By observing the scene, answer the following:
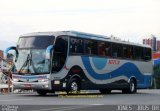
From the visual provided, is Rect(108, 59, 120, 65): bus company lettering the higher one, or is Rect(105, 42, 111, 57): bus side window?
Rect(105, 42, 111, 57): bus side window

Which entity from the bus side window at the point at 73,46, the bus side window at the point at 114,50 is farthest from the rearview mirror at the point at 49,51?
the bus side window at the point at 114,50

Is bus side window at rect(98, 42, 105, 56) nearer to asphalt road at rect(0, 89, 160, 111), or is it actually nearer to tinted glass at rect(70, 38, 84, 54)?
tinted glass at rect(70, 38, 84, 54)

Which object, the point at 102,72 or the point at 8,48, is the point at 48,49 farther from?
the point at 102,72

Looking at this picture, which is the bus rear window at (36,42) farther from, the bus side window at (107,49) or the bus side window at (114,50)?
the bus side window at (114,50)

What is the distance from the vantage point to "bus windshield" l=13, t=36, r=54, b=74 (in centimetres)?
2612

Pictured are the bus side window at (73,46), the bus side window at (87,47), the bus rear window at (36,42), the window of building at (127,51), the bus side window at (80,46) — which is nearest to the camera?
the bus rear window at (36,42)

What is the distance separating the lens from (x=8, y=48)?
2734 centimetres

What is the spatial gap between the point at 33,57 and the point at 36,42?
2.55ft

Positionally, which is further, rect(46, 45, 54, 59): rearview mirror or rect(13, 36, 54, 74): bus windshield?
rect(13, 36, 54, 74): bus windshield

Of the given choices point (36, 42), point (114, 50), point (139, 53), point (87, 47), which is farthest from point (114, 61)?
point (36, 42)

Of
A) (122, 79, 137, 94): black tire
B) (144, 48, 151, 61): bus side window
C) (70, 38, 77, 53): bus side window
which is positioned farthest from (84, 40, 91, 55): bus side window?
(144, 48, 151, 61): bus side window

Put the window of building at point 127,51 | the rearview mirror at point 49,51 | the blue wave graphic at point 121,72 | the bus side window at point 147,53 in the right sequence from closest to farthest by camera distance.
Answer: the rearview mirror at point 49,51, the blue wave graphic at point 121,72, the window of building at point 127,51, the bus side window at point 147,53

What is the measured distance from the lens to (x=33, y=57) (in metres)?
26.3

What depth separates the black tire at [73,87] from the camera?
88.8 ft
